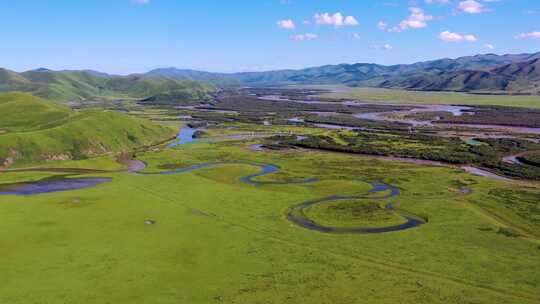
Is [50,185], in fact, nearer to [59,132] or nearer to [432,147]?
[59,132]

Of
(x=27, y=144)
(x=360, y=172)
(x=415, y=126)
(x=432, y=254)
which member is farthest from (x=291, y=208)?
(x=415, y=126)

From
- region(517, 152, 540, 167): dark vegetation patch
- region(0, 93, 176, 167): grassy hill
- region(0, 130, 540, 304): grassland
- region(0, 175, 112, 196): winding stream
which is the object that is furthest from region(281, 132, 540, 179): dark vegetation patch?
region(0, 175, 112, 196): winding stream

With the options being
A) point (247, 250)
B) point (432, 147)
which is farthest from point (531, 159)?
point (247, 250)

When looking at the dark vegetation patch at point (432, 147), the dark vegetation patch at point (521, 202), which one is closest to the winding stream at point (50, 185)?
the dark vegetation patch at point (432, 147)

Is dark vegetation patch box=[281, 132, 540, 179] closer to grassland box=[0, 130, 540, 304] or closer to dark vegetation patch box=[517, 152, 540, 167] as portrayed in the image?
dark vegetation patch box=[517, 152, 540, 167]

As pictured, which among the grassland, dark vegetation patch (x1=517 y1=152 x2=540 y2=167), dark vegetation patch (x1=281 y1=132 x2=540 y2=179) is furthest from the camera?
dark vegetation patch (x1=517 y1=152 x2=540 y2=167)
